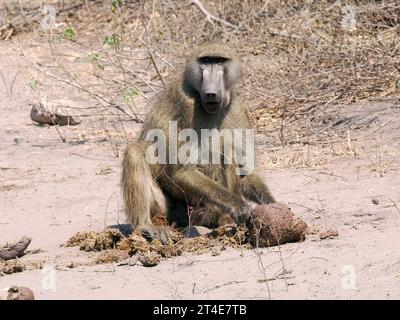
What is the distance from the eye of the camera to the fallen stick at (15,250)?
6.08 metres

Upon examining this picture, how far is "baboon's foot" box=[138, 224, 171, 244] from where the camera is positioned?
19.8ft

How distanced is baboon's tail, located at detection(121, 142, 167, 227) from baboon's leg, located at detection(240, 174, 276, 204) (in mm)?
609

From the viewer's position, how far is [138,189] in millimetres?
6230

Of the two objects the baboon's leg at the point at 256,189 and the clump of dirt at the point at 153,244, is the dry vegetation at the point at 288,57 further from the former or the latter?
the clump of dirt at the point at 153,244

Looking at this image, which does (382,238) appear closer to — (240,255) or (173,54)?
(240,255)

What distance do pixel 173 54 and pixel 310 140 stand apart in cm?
239

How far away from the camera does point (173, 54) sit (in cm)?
1031

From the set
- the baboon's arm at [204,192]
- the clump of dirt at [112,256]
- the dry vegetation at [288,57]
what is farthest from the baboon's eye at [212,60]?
the dry vegetation at [288,57]

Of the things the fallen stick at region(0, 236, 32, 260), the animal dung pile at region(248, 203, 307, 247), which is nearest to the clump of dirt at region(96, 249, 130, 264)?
the fallen stick at region(0, 236, 32, 260)

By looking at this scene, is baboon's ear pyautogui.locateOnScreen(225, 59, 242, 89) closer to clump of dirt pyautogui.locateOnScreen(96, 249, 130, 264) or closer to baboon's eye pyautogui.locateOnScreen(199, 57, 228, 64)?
baboon's eye pyautogui.locateOnScreen(199, 57, 228, 64)

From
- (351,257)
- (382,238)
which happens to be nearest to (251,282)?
(351,257)

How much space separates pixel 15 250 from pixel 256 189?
1.66m

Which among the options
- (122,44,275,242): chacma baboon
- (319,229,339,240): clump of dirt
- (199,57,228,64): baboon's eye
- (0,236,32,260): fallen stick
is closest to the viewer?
(319,229,339,240): clump of dirt

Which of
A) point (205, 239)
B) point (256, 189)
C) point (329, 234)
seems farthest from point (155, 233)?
point (329, 234)
